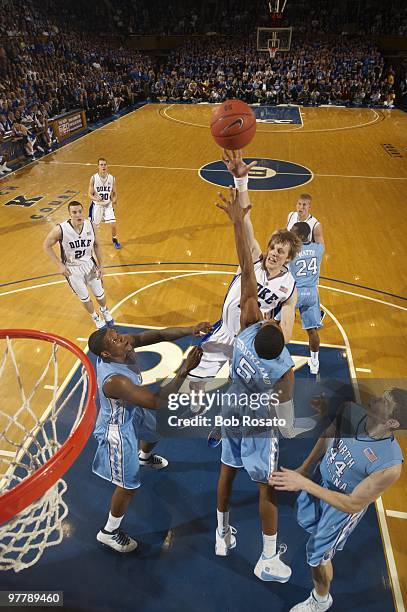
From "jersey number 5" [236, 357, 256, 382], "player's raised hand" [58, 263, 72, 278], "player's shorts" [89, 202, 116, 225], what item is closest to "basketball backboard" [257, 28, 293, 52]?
"player's shorts" [89, 202, 116, 225]

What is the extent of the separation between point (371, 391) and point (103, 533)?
3142mm

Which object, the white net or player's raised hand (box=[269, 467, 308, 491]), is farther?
the white net

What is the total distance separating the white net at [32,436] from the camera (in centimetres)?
280

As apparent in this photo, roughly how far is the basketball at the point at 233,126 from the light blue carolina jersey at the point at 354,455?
112 inches

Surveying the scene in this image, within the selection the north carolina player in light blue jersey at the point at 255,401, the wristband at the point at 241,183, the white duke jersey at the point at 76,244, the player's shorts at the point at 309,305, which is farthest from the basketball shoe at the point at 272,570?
the white duke jersey at the point at 76,244

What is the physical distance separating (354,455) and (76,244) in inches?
164

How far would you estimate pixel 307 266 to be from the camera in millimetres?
4691

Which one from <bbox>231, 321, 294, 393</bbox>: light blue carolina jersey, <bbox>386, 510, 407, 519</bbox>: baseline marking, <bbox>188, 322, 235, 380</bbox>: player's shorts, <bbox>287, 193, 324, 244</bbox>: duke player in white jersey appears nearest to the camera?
<bbox>231, 321, 294, 393</bbox>: light blue carolina jersey

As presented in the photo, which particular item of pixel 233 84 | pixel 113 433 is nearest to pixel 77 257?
pixel 113 433

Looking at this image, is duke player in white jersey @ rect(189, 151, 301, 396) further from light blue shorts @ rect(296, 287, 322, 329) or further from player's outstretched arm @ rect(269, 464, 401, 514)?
player's outstretched arm @ rect(269, 464, 401, 514)

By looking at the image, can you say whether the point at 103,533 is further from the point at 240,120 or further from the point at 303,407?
the point at 240,120

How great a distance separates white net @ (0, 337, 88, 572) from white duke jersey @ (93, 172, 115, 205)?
333 cm

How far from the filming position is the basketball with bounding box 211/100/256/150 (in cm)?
420

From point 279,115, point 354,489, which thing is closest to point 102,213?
point 354,489
